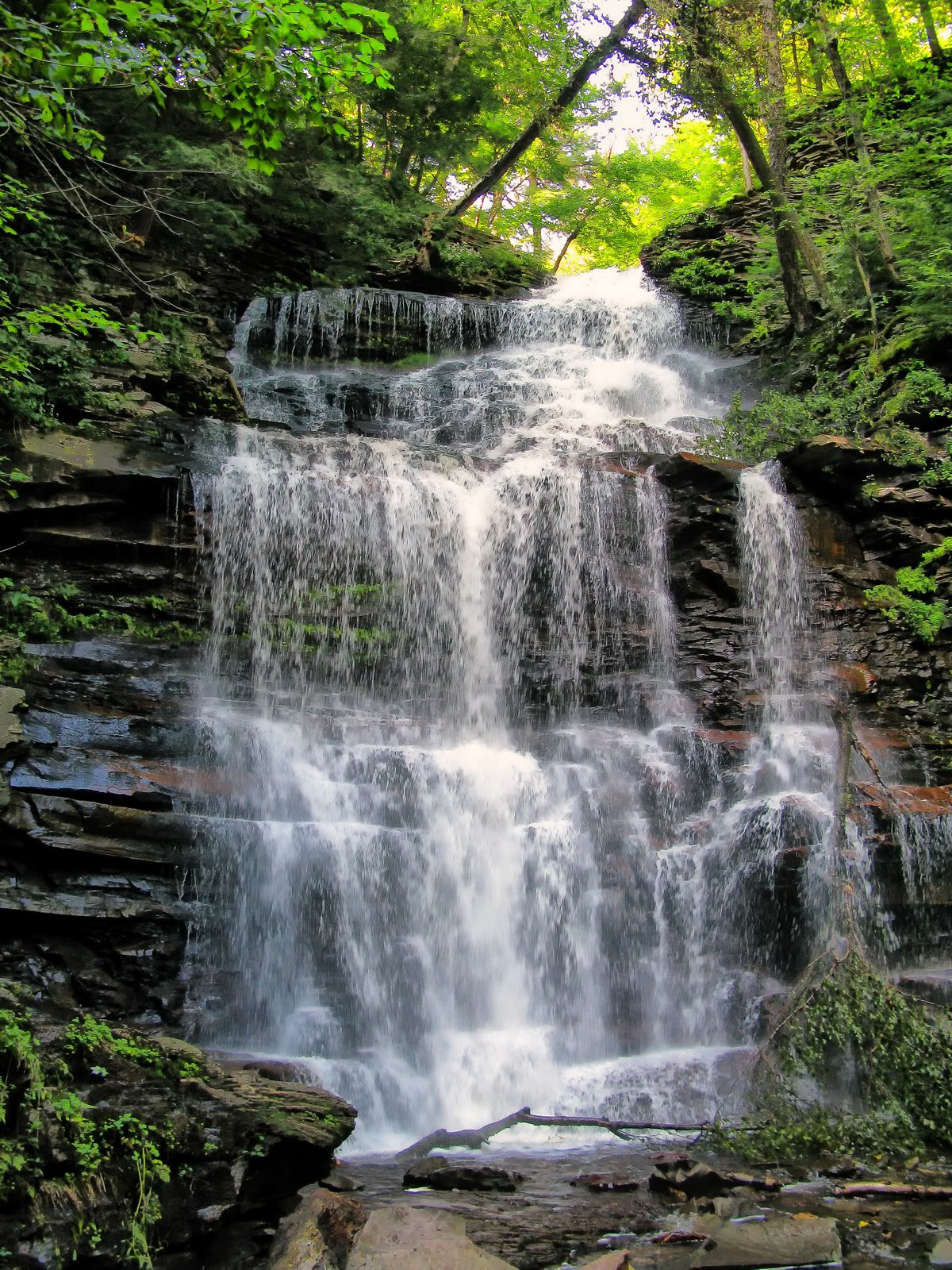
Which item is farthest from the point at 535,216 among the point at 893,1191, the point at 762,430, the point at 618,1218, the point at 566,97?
the point at 618,1218

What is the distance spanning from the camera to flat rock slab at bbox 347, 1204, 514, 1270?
4.08 meters

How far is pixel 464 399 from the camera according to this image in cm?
1602

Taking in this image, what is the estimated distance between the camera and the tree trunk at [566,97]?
17.5 m

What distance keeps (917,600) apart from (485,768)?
20.7 ft

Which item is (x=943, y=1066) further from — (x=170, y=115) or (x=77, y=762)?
(x=170, y=115)

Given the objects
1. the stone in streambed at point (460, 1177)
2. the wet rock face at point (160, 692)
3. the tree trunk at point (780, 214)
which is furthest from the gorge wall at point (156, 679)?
the tree trunk at point (780, 214)

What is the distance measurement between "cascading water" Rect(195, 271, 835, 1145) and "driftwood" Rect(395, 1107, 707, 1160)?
0.49 m

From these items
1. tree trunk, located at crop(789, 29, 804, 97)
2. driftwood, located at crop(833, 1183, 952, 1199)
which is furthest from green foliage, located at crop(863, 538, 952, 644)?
tree trunk, located at crop(789, 29, 804, 97)

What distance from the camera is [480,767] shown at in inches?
401

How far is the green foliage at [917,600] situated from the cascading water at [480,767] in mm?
1103

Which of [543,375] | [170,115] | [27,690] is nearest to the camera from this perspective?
[27,690]

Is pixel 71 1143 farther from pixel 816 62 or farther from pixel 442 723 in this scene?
pixel 816 62

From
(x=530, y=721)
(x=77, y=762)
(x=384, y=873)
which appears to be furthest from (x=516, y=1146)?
(x=530, y=721)

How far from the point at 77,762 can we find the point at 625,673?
22.4 feet
